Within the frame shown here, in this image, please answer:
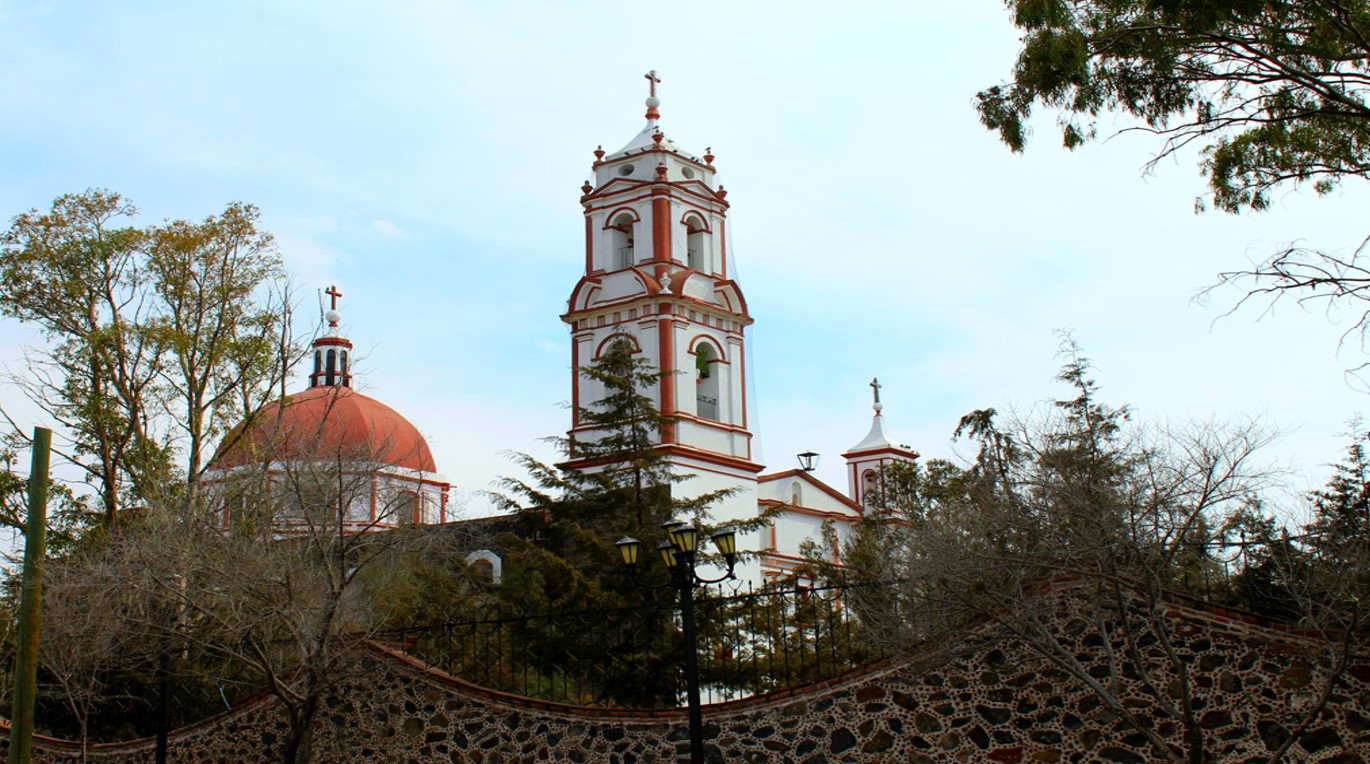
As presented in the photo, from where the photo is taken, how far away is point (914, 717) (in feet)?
35.0

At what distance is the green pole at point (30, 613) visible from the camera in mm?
Answer: 11586

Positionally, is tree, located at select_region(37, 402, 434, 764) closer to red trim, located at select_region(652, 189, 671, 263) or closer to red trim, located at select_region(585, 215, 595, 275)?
red trim, located at select_region(652, 189, 671, 263)

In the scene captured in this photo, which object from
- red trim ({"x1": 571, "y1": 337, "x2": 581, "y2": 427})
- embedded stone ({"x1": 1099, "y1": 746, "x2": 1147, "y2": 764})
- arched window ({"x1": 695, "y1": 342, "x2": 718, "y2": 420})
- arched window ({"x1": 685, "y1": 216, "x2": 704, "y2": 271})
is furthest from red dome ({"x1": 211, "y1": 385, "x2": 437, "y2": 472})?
arched window ({"x1": 685, "y1": 216, "x2": 704, "y2": 271})

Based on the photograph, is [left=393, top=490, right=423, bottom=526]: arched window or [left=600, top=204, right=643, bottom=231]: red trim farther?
[left=600, top=204, right=643, bottom=231]: red trim

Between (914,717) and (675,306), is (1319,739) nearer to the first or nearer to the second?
(914,717)

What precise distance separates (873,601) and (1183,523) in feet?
19.4

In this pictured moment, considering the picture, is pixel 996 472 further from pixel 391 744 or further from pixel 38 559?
pixel 38 559

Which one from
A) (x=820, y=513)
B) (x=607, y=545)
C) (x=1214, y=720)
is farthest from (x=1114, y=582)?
(x=820, y=513)

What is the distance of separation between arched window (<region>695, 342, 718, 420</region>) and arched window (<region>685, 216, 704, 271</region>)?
6.66ft

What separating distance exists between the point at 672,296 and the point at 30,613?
2018cm

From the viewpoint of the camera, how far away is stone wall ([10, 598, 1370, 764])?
977 cm

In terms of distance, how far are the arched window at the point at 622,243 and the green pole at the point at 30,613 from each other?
20.9 metres

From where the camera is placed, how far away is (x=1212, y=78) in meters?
10.0

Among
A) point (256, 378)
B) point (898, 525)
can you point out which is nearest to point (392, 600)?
point (256, 378)
